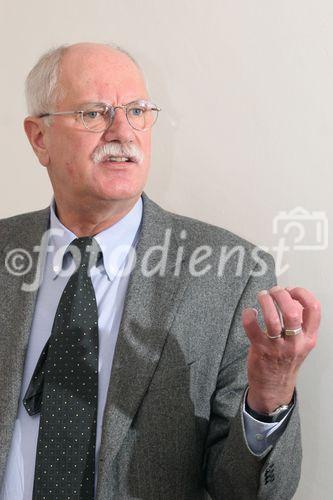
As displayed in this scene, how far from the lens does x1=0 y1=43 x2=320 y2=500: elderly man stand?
1509 millimetres

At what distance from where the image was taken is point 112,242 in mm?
1701

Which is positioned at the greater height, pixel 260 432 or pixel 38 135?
pixel 38 135

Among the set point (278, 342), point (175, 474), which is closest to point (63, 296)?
point (175, 474)

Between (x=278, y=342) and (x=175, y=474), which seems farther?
(x=175, y=474)

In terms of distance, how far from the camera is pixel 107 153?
5.38 feet

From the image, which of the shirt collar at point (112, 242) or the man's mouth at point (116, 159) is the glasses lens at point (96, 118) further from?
the shirt collar at point (112, 242)

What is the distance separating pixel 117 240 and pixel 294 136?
1.42 ft

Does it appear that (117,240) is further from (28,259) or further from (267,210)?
(267,210)

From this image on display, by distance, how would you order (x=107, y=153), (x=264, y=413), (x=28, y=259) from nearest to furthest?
(x=264, y=413) < (x=107, y=153) < (x=28, y=259)

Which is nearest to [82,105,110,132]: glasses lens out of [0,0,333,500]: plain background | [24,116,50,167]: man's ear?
[24,116,50,167]: man's ear

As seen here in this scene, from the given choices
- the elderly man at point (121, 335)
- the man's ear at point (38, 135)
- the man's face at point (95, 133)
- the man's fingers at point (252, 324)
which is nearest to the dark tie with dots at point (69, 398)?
the elderly man at point (121, 335)

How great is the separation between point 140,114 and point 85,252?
1.04ft

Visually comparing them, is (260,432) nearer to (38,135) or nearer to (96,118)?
(96,118)

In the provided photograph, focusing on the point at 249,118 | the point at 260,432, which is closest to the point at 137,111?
the point at 249,118
